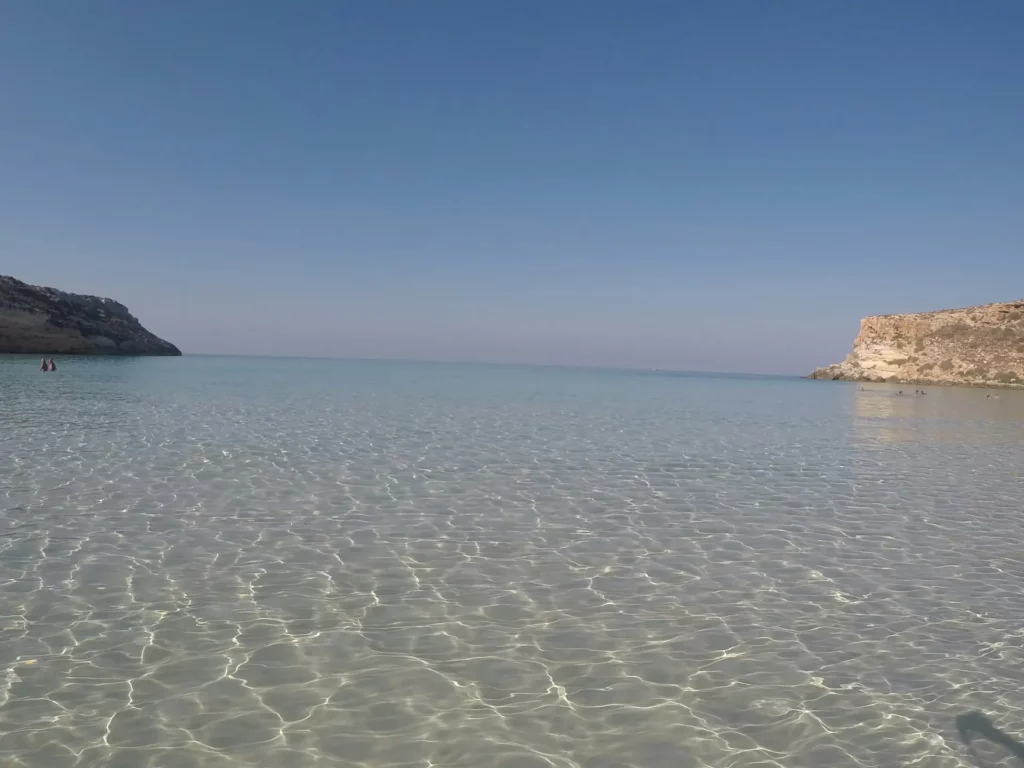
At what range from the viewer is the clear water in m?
4.28

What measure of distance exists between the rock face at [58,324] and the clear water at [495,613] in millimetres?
83509

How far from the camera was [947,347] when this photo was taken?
258 feet

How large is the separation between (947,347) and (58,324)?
10722 centimetres

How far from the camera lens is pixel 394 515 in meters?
9.78

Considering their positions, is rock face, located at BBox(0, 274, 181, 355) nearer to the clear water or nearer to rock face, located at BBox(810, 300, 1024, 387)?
the clear water

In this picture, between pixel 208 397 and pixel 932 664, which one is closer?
pixel 932 664

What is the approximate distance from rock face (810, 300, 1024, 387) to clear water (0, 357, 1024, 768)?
73480 mm

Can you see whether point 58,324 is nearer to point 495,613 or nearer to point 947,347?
point 495,613

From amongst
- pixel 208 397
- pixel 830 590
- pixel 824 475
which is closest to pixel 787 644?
pixel 830 590

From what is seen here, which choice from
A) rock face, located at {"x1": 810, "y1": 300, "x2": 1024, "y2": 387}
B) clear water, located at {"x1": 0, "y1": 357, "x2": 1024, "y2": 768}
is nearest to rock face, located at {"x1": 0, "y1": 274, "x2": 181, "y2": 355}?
clear water, located at {"x1": 0, "y1": 357, "x2": 1024, "y2": 768}

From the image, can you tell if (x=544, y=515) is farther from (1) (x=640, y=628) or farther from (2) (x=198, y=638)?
(2) (x=198, y=638)

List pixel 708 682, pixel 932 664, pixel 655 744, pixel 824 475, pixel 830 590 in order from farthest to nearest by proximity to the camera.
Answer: pixel 824 475, pixel 830 590, pixel 932 664, pixel 708 682, pixel 655 744

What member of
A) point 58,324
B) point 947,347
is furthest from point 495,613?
point 58,324

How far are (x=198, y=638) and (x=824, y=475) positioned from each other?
12.6m
